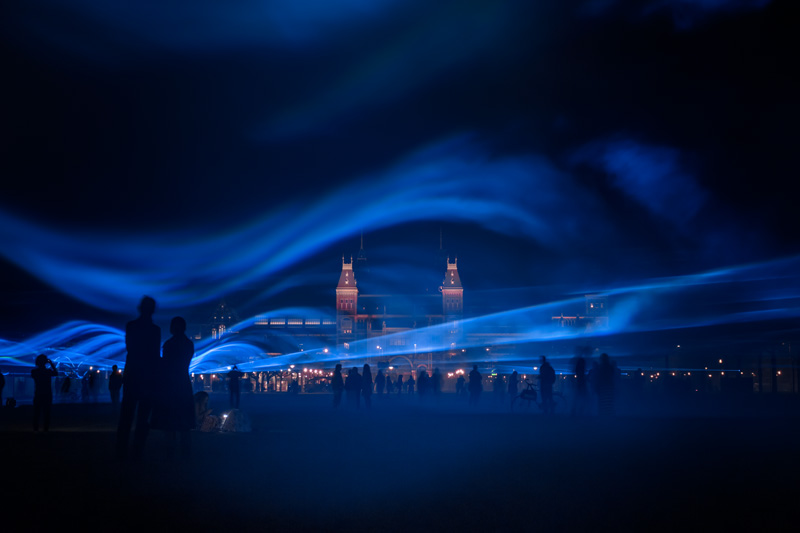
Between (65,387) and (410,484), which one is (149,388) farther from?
(65,387)

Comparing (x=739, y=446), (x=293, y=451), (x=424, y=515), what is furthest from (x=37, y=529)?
(x=739, y=446)

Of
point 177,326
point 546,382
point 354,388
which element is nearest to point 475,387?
point 354,388

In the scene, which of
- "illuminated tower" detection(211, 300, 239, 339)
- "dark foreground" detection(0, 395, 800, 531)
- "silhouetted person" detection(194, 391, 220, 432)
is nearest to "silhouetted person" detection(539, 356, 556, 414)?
"dark foreground" detection(0, 395, 800, 531)

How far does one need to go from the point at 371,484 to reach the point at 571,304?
136 m

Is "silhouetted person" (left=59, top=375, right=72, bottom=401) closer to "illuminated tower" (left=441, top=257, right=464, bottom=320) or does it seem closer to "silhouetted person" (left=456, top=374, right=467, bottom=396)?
"silhouetted person" (left=456, top=374, right=467, bottom=396)

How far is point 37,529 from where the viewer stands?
4.62 m

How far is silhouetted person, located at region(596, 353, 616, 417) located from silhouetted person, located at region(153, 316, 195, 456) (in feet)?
47.4

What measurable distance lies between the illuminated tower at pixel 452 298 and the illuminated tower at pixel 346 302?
19713 mm

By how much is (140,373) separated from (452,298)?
6124 inches

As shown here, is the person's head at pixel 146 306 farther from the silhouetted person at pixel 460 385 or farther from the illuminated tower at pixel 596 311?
the illuminated tower at pixel 596 311

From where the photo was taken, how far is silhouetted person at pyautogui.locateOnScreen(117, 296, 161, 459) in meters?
8.60

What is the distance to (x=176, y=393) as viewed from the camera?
8695 millimetres

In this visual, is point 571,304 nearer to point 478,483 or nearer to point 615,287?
point 615,287

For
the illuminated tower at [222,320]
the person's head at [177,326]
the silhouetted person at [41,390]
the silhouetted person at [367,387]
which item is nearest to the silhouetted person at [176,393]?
the person's head at [177,326]
